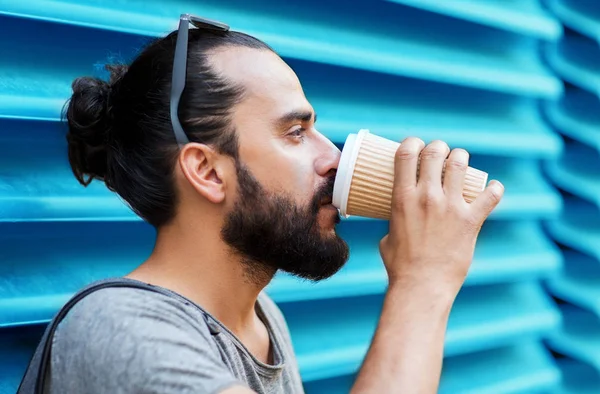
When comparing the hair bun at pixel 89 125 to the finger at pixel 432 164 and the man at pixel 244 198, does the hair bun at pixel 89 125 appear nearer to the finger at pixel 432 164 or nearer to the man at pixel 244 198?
the man at pixel 244 198

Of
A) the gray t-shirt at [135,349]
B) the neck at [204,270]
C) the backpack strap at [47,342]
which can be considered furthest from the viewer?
the neck at [204,270]

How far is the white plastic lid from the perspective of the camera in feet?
5.57

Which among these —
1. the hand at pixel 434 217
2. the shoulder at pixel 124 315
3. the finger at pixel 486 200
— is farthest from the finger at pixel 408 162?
the shoulder at pixel 124 315

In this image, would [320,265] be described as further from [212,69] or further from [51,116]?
[51,116]

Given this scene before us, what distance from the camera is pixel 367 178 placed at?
1.71 metres

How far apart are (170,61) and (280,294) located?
0.76 metres

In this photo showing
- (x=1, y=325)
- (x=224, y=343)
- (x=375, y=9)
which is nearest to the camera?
(x=224, y=343)

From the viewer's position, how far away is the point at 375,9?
2.52 meters

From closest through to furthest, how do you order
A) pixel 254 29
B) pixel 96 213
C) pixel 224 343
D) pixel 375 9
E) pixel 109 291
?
pixel 109 291 < pixel 224 343 < pixel 96 213 < pixel 254 29 < pixel 375 9

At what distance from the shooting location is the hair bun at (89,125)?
6.07 feet

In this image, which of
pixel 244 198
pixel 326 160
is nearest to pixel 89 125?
pixel 244 198

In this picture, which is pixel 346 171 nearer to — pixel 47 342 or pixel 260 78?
pixel 260 78

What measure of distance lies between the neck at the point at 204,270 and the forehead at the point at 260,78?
0.31 m

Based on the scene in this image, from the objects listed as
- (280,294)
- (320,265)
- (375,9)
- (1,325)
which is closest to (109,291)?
(1,325)
